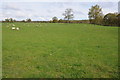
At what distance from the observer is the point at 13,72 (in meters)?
5.45

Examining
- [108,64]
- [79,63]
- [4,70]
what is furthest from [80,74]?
[4,70]

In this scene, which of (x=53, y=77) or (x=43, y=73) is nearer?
(x=53, y=77)

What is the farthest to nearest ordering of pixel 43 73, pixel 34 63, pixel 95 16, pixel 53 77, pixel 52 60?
pixel 95 16 < pixel 52 60 < pixel 34 63 < pixel 43 73 < pixel 53 77

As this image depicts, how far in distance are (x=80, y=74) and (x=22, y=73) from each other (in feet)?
8.34

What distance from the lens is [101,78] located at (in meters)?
5.09

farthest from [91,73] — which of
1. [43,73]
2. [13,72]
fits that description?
[13,72]

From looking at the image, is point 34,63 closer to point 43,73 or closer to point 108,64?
point 43,73

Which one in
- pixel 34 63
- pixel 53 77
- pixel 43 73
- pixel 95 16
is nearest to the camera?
pixel 53 77

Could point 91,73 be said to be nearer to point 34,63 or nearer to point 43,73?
point 43,73

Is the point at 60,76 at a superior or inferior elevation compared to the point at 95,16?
inferior

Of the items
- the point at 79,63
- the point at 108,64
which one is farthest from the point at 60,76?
the point at 108,64

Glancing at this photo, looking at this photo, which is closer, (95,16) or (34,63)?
(34,63)

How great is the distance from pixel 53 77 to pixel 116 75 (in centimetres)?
276

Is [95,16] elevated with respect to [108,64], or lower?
elevated
